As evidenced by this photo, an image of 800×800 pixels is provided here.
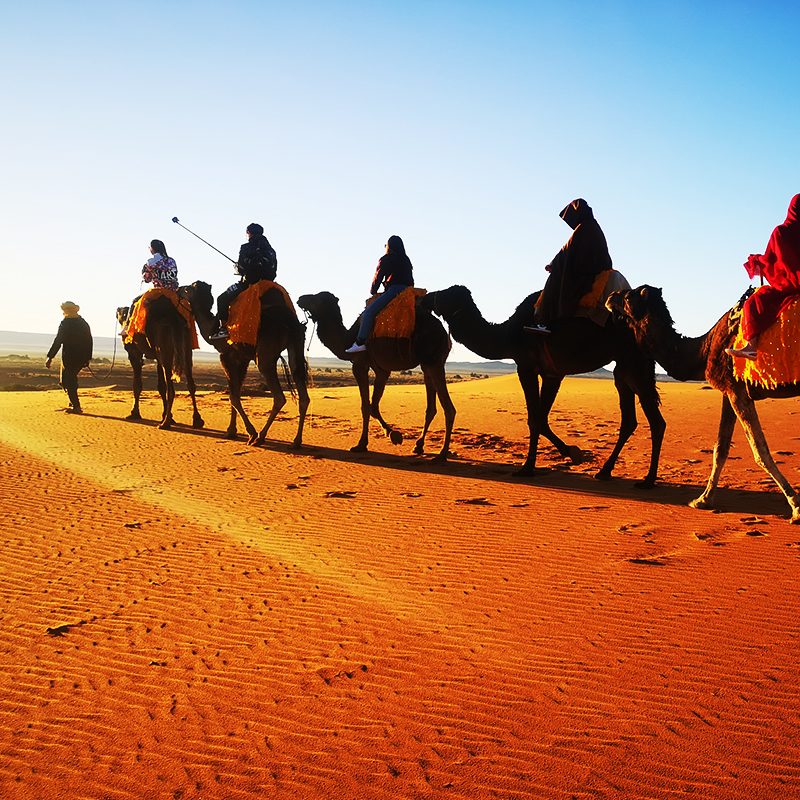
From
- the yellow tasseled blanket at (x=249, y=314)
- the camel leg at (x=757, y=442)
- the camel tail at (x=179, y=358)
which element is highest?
the yellow tasseled blanket at (x=249, y=314)

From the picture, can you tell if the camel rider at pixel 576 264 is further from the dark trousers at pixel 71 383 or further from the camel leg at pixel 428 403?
the dark trousers at pixel 71 383

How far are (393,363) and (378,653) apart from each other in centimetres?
792

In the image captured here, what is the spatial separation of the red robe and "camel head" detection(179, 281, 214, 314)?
34.3 feet

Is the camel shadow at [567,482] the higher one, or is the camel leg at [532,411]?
the camel leg at [532,411]

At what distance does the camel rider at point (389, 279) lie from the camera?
11.6 metres

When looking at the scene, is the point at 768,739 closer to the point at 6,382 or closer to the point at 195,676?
the point at 195,676

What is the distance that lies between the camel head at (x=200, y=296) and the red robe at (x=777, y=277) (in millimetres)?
10441

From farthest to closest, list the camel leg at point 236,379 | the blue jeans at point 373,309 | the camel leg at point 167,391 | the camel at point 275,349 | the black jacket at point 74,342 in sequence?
1. the black jacket at point 74,342
2. the camel leg at point 167,391
3. the camel leg at point 236,379
4. the camel at point 275,349
5. the blue jeans at point 373,309

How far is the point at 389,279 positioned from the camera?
11820 mm

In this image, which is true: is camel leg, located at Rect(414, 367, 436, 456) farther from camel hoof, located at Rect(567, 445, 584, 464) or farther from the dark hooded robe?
the dark hooded robe

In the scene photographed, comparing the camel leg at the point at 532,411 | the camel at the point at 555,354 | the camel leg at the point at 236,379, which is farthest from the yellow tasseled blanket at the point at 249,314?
the camel leg at the point at 532,411

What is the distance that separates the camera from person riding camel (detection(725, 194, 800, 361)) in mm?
6414

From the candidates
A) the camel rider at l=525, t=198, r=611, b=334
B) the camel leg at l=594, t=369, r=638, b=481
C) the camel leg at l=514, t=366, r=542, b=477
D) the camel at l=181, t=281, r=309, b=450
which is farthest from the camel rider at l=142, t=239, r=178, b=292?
the camel leg at l=594, t=369, r=638, b=481

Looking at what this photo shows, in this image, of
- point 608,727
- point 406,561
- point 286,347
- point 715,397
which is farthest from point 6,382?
point 608,727
